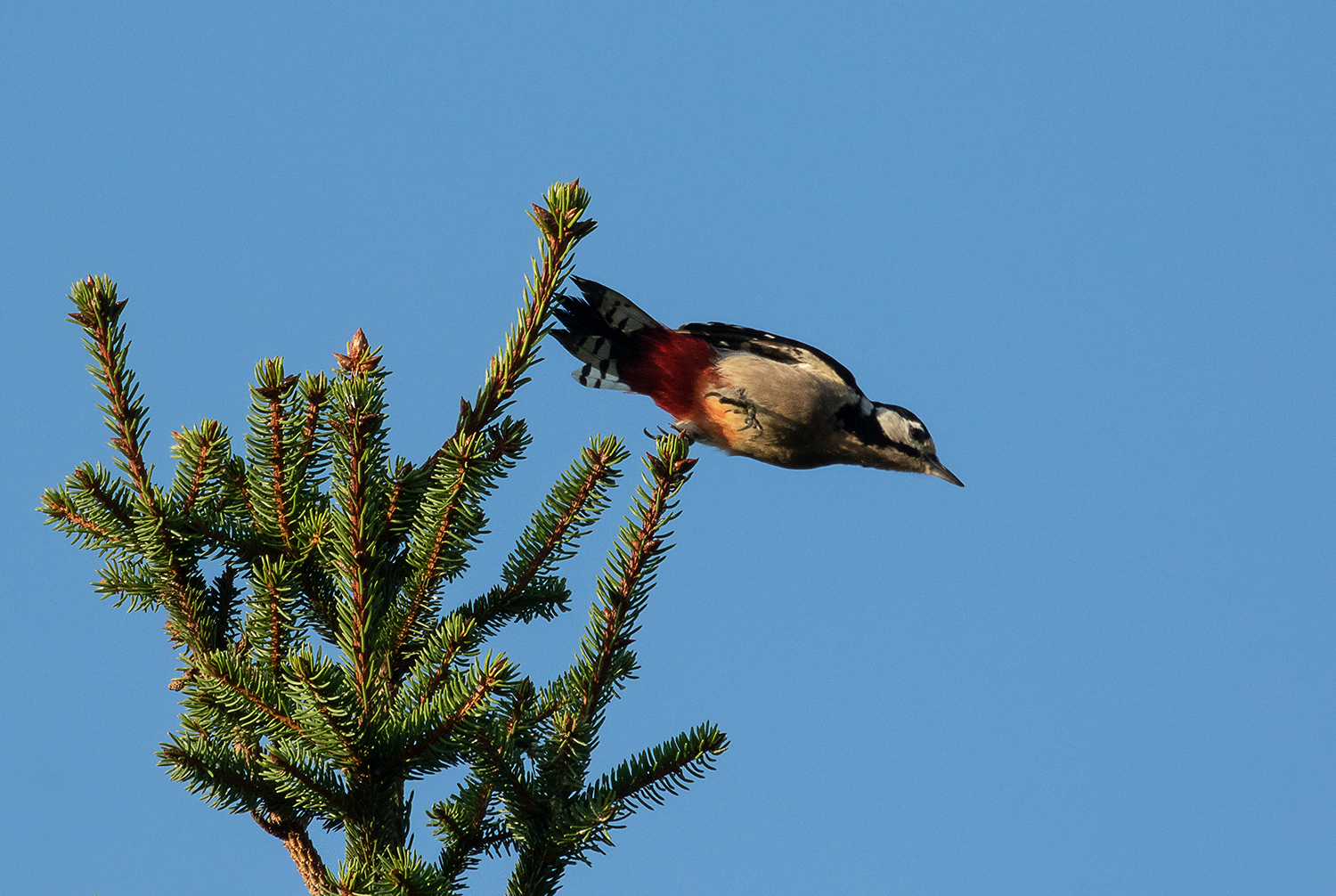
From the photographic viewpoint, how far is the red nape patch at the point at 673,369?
607cm

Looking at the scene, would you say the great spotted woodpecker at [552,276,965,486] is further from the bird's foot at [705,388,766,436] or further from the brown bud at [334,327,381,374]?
the brown bud at [334,327,381,374]

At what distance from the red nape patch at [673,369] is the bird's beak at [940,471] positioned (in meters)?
1.66

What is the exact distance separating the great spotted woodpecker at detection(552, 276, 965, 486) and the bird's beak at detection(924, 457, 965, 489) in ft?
1.46

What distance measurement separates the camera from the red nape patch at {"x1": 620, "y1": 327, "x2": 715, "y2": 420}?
6.07 meters

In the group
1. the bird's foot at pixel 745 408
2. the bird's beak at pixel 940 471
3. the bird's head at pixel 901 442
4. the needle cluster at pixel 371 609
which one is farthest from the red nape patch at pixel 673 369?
the needle cluster at pixel 371 609

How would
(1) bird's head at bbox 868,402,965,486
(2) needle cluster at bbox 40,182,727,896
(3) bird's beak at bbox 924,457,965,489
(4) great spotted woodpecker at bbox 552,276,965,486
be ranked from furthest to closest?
(3) bird's beak at bbox 924,457,965,489 → (1) bird's head at bbox 868,402,965,486 → (4) great spotted woodpecker at bbox 552,276,965,486 → (2) needle cluster at bbox 40,182,727,896

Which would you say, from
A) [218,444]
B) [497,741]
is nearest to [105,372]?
[218,444]

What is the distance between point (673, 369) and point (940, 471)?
1.96 m

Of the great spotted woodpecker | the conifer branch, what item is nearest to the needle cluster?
the conifer branch

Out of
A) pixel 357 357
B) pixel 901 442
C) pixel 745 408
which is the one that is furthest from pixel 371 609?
pixel 901 442

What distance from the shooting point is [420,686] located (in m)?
3.02

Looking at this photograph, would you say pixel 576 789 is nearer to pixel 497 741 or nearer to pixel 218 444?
pixel 497 741

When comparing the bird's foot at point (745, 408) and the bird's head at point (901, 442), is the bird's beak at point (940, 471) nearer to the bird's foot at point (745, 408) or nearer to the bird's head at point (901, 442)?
the bird's head at point (901, 442)

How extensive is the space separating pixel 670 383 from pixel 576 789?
3.48 m
